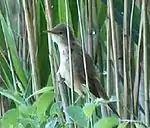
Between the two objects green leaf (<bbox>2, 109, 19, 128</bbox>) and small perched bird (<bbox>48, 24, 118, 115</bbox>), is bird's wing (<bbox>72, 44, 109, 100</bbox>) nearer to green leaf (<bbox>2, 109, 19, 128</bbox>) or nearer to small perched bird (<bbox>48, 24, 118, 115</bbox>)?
small perched bird (<bbox>48, 24, 118, 115</bbox>)

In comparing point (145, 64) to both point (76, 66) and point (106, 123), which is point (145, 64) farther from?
point (106, 123)

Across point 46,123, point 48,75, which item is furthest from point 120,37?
point 46,123

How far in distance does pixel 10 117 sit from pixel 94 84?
0.18 metres

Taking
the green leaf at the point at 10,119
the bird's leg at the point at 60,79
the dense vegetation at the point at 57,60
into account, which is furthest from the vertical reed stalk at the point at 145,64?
the green leaf at the point at 10,119

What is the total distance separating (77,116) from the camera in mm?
766

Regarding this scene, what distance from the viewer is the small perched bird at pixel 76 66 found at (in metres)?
0.91

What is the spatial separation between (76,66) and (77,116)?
178 millimetres

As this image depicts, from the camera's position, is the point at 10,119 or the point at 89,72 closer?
the point at 10,119

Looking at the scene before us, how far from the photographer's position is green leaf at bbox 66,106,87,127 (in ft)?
2.50

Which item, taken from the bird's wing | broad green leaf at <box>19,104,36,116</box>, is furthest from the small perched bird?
broad green leaf at <box>19,104,36,116</box>

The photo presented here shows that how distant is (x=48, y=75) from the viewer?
111 cm

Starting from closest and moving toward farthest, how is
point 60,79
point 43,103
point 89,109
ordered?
point 89,109 → point 43,103 → point 60,79

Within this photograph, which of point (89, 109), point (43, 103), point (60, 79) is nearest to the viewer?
point (89, 109)

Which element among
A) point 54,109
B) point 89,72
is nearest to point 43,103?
point 54,109
